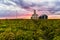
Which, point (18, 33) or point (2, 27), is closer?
point (18, 33)

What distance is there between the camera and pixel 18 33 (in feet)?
11.6

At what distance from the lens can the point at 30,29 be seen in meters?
3.88

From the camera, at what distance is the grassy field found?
11.7 feet

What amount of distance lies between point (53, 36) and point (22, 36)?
3.08ft

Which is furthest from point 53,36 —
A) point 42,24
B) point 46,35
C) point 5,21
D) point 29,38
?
point 5,21

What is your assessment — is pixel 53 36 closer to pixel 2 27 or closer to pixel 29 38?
pixel 29 38

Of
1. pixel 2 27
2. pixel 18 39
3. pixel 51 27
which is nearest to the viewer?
pixel 18 39

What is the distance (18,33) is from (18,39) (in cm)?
15

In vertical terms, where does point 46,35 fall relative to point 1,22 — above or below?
below

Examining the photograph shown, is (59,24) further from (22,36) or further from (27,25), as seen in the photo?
(22,36)

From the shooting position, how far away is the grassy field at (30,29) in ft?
11.7

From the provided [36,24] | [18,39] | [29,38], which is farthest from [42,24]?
[18,39]

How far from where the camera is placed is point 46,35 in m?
3.98

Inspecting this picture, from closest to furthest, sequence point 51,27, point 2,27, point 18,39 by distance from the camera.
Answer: point 18,39
point 2,27
point 51,27
